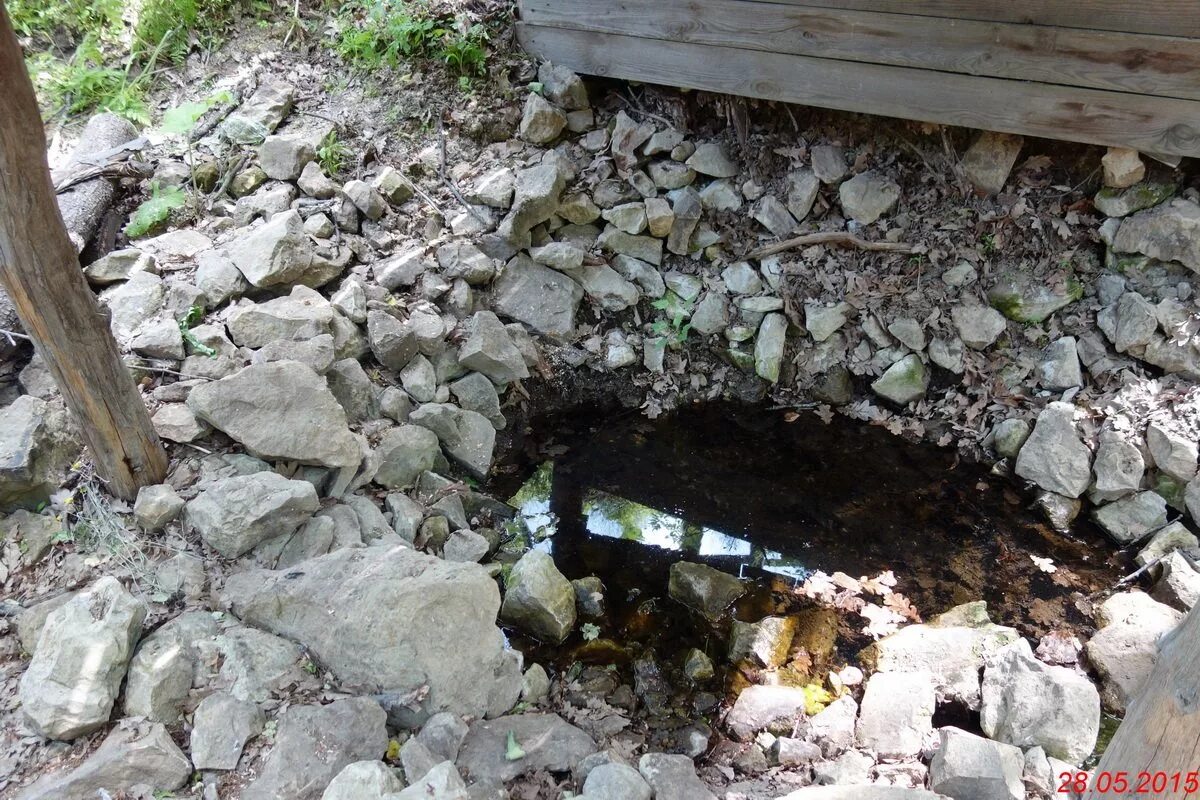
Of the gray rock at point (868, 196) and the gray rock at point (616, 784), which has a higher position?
the gray rock at point (868, 196)

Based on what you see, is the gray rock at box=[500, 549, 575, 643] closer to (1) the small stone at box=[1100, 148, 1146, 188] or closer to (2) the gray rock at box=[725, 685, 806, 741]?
(2) the gray rock at box=[725, 685, 806, 741]

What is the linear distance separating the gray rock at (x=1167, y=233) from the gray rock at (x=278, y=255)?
5.24 meters

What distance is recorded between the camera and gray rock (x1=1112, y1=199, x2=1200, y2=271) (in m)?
4.75

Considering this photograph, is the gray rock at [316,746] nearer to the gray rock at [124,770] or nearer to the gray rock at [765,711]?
the gray rock at [124,770]

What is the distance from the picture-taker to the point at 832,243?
566 centimetres

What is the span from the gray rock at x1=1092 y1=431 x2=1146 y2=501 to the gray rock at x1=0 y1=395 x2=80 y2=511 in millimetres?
5759

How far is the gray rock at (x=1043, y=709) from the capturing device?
343 centimetres

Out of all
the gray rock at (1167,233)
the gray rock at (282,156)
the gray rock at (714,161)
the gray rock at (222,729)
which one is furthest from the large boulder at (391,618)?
the gray rock at (1167,233)

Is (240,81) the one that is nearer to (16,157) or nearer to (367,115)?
(367,115)

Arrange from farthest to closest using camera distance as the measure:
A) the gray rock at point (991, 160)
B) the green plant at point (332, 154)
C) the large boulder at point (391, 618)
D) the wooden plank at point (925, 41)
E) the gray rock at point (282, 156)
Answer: the green plant at point (332, 154)
the gray rock at point (282, 156)
the gray rock at point (991, 160)
the wooden plank at point (925, 41)
the large boulder at point (391, 618)

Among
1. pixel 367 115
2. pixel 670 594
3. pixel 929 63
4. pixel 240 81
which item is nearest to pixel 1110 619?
pixel 670 594

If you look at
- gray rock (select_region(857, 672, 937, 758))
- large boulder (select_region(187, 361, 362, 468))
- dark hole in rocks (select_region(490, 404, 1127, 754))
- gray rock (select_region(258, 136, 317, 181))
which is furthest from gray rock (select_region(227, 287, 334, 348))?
gray rock (select_region(857, 672, 937, 758))

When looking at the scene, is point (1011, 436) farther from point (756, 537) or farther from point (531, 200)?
point (531, 200)

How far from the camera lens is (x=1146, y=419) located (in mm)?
4723
